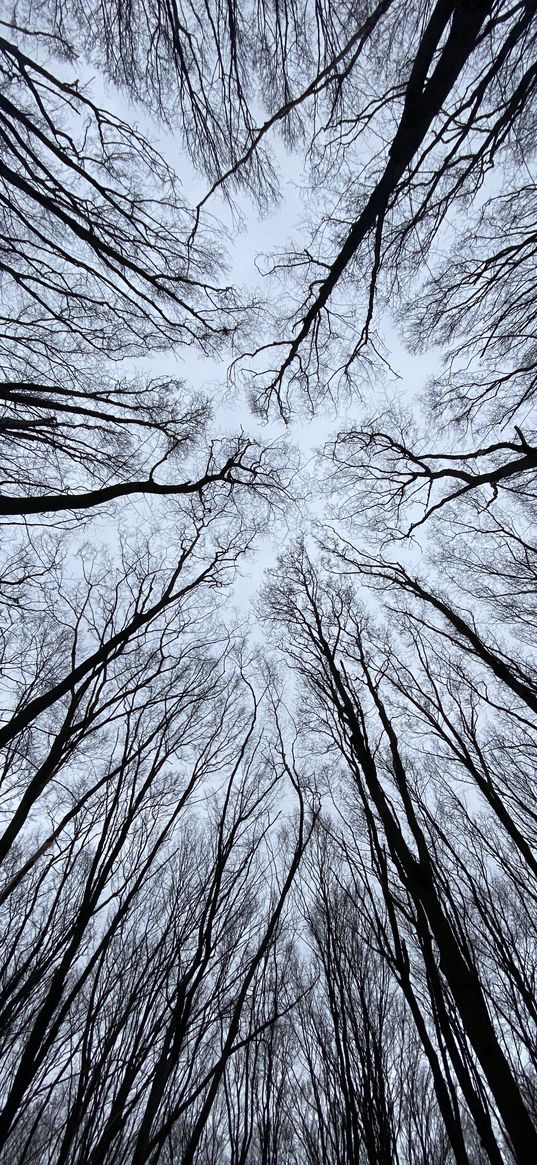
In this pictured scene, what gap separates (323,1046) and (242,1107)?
6.75 feet

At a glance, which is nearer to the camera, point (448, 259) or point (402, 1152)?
point (448, 259)

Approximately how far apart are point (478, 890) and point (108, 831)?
240 inches

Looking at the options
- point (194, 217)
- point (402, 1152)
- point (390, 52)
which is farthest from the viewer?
point (402, 1152)

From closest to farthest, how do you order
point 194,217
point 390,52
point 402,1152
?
1. point 390,52
2. point 194,217
3. point 402,1152

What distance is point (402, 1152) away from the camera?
6957 millimetres

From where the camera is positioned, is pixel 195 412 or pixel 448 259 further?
pixel 195 412

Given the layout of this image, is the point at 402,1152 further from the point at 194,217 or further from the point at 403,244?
the point at 194,217

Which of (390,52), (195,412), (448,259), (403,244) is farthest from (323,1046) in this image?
(390,52)

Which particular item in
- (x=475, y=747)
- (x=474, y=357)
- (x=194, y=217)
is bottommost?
(x=475, y=747)

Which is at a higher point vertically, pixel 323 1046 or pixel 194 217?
pixel 194 217

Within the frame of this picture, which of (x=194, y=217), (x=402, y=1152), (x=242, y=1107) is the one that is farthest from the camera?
(x=402, y=1152)

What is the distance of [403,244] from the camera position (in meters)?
4.87

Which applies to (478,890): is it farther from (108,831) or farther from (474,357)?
(474,357)

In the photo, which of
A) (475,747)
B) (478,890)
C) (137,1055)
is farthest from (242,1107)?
(475,747)
